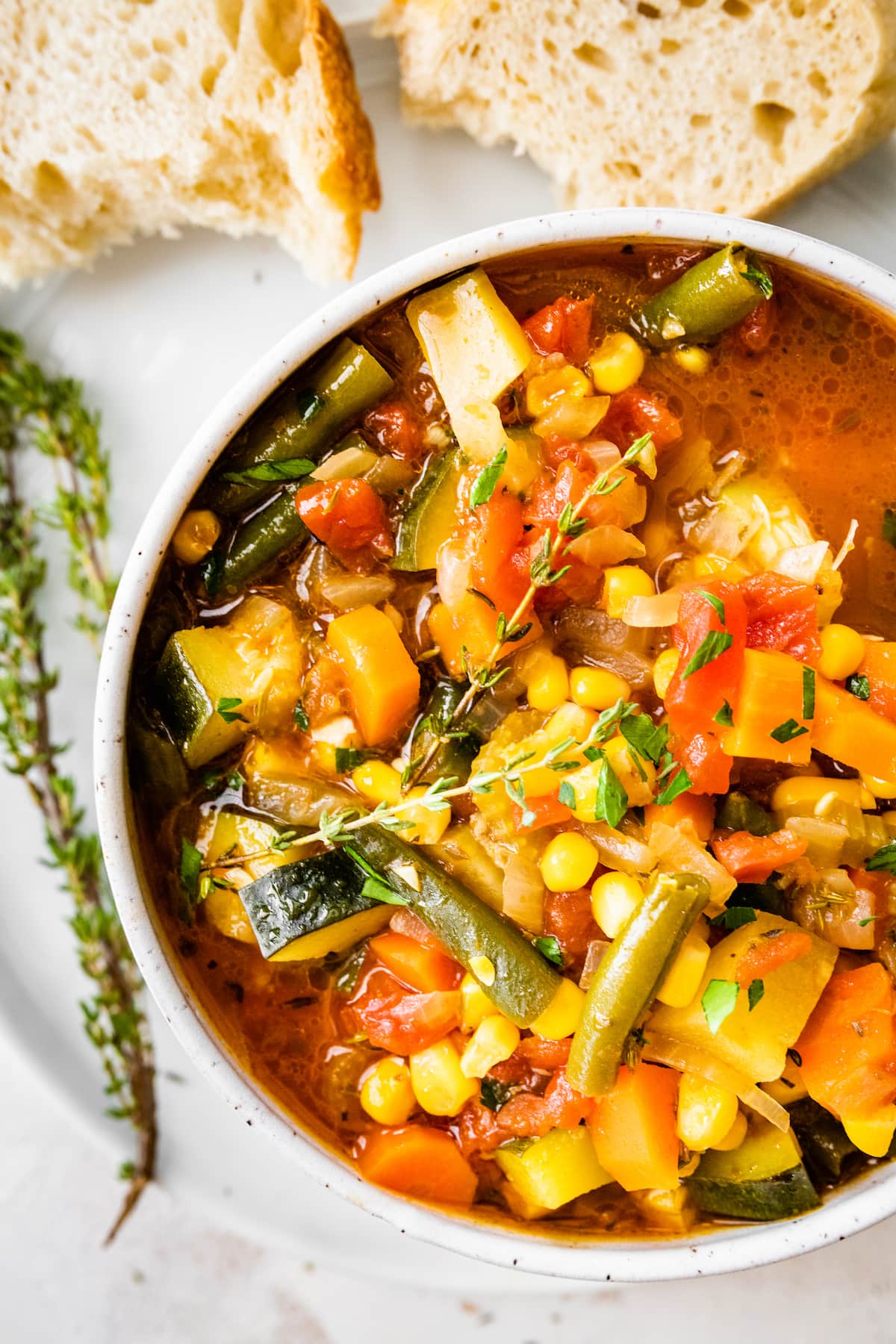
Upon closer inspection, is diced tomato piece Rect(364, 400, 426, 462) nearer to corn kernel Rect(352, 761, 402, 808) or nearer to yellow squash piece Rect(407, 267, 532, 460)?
yellow squash piece Rect(407, 267, 532, 460)

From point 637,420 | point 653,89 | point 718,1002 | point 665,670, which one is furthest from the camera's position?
point 653,89

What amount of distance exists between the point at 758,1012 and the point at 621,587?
3.17ft

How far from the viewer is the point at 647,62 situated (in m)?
3.21

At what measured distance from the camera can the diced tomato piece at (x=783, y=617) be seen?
2541 millimetres

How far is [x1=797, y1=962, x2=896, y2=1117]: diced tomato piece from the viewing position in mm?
2477

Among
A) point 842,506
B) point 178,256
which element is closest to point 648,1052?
point 842,506

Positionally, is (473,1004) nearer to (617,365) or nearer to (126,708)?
(126,708)

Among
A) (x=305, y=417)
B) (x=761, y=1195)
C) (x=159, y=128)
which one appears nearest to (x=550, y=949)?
(x=761, y=1195)

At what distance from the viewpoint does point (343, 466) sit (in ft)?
8.56

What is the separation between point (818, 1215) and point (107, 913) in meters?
2.09

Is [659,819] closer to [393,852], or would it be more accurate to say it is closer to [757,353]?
[393,852]

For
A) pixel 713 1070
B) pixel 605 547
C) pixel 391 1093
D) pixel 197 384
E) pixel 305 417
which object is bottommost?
pixel 713 1070

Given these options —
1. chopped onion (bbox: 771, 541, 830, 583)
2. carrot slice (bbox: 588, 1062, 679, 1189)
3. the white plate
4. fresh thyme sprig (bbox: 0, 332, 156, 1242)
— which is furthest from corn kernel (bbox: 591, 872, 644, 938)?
fresh thyme sprig (bbox: 0, 332, 156, 1242)

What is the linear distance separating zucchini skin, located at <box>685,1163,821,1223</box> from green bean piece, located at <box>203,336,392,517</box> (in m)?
1.92
